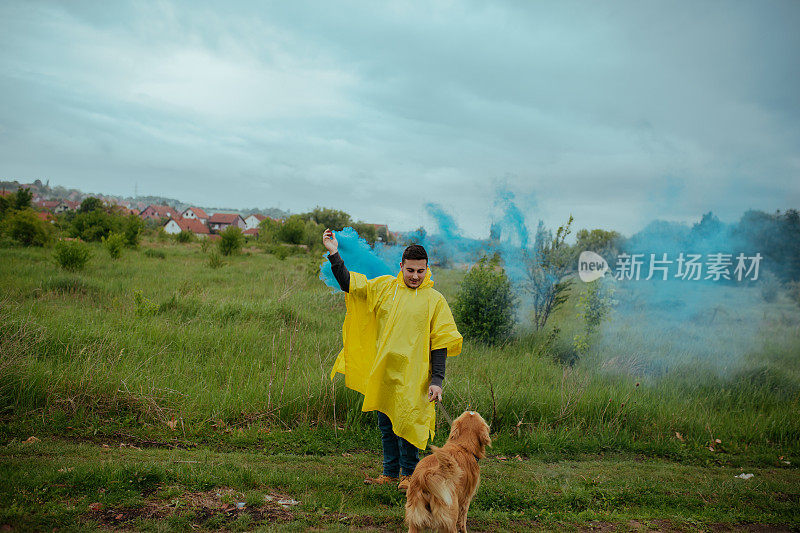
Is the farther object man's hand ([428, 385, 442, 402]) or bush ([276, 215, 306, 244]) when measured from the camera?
bush ([276, 215, 306, 244])

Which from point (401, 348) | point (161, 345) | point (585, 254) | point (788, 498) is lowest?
point (788, 498)

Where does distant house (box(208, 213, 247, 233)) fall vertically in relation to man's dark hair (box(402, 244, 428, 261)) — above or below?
above

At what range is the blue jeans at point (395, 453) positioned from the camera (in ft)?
13.9

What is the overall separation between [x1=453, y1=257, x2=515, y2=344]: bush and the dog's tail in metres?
6.74

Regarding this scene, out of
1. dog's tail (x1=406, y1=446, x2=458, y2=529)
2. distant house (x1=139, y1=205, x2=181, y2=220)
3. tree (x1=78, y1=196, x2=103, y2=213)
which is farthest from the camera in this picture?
distant house (x1=139, y1=205, x2=181, y2=220)

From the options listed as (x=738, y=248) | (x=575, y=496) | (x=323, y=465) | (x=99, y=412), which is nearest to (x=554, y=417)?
(x=575, y=496)

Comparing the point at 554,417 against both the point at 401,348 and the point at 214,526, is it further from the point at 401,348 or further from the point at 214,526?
the point at 214,526

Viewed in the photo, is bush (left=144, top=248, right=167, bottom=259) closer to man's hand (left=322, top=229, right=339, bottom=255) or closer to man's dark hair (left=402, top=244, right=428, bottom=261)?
man's hand (left=322, top=229, right=339, bottom=255)

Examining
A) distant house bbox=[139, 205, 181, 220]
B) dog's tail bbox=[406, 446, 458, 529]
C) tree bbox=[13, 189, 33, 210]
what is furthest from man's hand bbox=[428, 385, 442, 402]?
distant house bbox=[139, 205, 181, 220]

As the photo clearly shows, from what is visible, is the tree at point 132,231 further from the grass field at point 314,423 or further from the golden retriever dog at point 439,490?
the golden retriever dog at point 439,490

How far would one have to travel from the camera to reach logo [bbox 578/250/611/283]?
10258mm

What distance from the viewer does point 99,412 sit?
5531mm

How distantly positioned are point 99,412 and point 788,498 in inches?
316

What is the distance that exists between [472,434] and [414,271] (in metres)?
1.39
